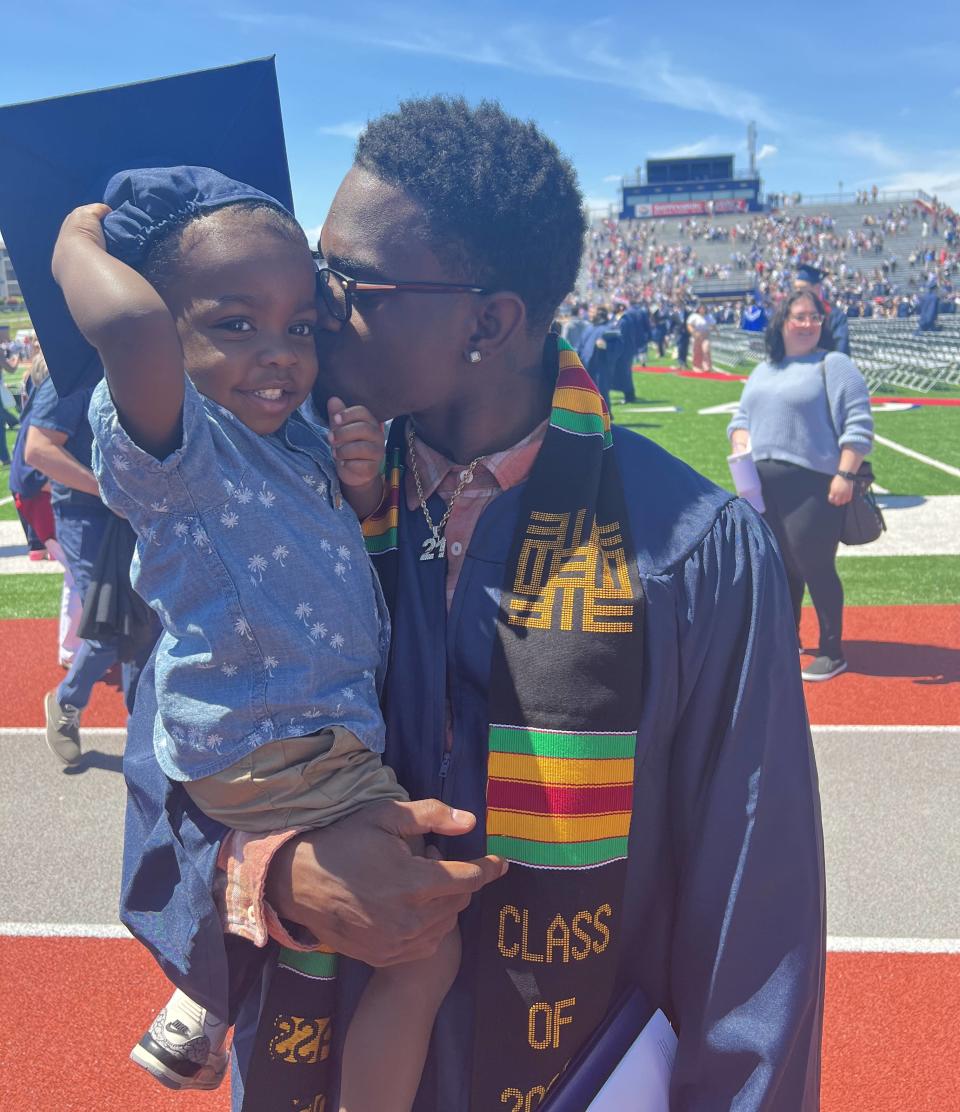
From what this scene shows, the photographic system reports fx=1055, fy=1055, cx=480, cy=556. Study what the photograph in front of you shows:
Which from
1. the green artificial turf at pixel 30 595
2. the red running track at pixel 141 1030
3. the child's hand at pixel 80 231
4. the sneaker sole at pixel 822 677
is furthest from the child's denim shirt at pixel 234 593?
the green artificial turf at pixel 30 595

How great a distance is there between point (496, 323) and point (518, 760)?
29.2 inches

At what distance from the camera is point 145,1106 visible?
319 centimetres

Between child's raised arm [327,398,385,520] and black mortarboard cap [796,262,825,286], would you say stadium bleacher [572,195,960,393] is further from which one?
child's raised arm [327,398,385,520]

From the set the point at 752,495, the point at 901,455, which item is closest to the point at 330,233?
the point at 752,495

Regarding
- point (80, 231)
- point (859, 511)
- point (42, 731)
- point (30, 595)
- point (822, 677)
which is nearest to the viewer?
point (80, 231)

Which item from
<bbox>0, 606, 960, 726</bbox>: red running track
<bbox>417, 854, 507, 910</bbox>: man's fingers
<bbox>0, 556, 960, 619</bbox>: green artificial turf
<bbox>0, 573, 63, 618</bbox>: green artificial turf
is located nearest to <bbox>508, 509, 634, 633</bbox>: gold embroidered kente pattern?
<bbox>417, 854, 507, 910</bbox>: man's fingers

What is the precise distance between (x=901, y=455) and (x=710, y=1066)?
14.3 metres

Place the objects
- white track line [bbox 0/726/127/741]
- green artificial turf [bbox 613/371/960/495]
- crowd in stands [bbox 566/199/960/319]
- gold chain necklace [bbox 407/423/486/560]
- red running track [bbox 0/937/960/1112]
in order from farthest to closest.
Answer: crowd in stands [bbox 566/199/960/319]
green artificial turf [bbox 613/371/960/495]
white track line [bbox 0/726/127/741]
red running track [bbox 0/937/960/1112]
gold chain necklace [bbox 407/423/486/560]

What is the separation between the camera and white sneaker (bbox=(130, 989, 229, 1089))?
1836 mm

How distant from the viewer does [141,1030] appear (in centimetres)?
349

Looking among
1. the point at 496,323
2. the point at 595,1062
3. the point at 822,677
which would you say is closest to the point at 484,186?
the point at 496,323

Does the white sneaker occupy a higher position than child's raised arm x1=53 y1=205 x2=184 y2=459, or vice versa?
child's raised arm x1=53 y1=205 x2=184 y2=459

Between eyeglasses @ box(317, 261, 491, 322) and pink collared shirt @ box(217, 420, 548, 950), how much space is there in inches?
11.1

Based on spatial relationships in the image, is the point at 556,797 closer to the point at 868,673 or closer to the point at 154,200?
the point at 154,200
